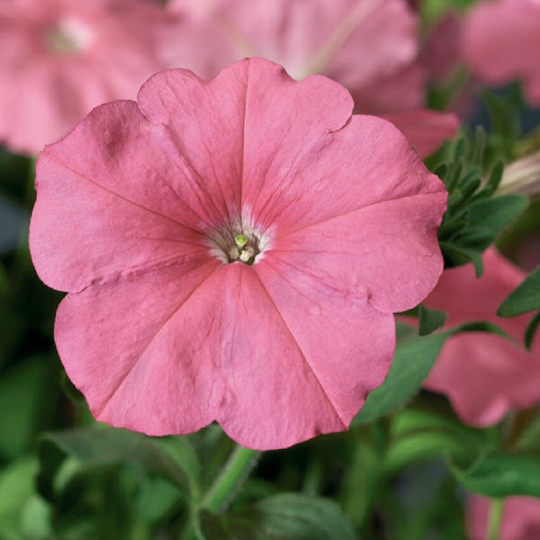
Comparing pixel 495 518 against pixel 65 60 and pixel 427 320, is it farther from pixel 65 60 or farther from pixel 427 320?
pixel 65 60

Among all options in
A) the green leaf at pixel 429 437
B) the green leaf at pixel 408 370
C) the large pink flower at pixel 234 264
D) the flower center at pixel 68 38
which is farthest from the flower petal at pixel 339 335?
Result: the flower center at pixel 68 38

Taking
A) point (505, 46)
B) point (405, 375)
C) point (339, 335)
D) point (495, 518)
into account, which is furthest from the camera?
point (505, 46)

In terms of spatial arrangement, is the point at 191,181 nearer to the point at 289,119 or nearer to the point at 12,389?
the point at 289,119

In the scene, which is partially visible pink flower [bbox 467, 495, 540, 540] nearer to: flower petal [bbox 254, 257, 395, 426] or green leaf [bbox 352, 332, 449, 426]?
green leaf [bbox 352, 332, 449, 426]

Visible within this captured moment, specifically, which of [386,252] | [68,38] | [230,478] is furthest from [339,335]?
[68,38]

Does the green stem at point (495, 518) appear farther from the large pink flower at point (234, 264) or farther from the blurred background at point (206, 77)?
the large pink flower at point (234, 264)

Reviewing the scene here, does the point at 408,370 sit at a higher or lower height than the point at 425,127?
lower

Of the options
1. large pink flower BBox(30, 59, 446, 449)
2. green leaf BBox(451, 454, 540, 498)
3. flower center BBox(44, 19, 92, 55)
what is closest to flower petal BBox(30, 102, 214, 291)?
large pink flower BBox(30, 59, 446, 449)
